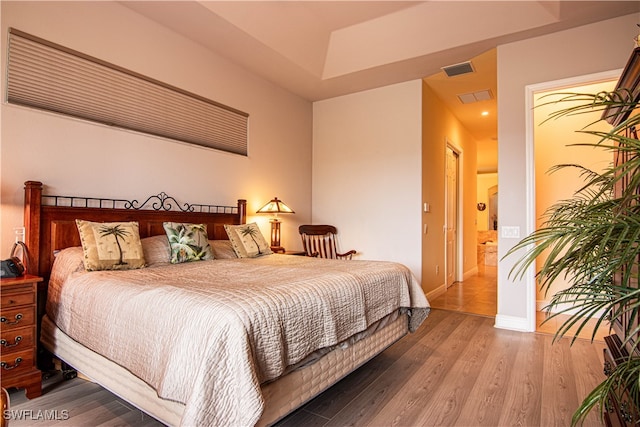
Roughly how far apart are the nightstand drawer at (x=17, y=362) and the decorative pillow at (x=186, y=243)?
1.00 metres

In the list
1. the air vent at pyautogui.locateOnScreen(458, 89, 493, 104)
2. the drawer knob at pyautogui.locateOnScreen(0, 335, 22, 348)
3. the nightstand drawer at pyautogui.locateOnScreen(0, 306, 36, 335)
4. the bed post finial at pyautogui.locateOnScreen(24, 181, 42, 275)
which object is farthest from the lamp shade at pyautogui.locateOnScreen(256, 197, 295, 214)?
the air vent at pyautogui.locateOnScreen(458, 89, 493, 104)

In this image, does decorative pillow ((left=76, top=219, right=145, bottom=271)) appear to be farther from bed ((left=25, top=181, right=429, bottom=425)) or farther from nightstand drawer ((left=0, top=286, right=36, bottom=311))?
nightstand drawer ((left=0, top=286, right=36, bottom=311))

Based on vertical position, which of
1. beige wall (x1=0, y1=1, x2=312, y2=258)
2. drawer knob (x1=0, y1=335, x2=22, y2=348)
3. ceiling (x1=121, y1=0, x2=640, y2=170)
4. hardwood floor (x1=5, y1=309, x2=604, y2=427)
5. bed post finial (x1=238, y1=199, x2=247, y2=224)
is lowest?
hardwood floor (x1=5, y1=309, x2=604, y2=427)

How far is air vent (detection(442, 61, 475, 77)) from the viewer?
3.89 metres

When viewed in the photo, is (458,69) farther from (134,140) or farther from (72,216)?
(72,216)

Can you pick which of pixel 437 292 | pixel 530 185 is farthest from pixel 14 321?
pixel 437 292

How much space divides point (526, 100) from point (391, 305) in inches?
101

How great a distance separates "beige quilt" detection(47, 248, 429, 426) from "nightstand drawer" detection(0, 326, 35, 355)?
153 mm

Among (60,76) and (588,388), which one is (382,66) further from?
(588,388)

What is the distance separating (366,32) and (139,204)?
9.77 ft

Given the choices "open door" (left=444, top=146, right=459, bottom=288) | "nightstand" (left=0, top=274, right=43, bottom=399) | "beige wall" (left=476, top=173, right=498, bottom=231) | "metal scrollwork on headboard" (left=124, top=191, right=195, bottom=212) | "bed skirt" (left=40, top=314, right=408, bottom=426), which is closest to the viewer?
"bed skirt" (left=40, top=314, right=408, bottom=426)

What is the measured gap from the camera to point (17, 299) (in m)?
2.01

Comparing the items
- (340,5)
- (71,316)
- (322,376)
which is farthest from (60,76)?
(322,376)

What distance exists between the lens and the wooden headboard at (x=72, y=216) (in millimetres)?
2332
